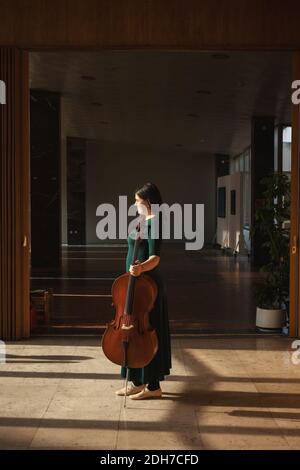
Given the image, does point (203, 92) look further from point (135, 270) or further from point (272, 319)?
point (135, 270)

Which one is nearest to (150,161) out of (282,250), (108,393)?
(282,250)

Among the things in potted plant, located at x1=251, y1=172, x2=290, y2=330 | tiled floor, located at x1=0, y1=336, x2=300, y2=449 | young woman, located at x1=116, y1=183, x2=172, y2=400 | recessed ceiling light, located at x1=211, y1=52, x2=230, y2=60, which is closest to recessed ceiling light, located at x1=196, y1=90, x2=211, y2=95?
recessed ceiling light, located at x1=211, y1=52, x2=230, y2=60

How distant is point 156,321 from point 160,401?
53 cm

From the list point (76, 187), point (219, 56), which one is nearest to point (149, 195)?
point (219, 56)

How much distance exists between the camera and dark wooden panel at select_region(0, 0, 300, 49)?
572 cm

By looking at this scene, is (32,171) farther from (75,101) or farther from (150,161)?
(150,161)

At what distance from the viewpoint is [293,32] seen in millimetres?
5773

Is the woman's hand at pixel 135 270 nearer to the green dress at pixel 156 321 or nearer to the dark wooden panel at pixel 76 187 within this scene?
the green dress at pixel 156 321

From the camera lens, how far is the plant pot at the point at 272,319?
6227mm

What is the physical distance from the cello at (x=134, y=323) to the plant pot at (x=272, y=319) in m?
2.66

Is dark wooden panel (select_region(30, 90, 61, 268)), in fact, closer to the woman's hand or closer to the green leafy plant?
the green leafy plant

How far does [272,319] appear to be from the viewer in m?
6.23

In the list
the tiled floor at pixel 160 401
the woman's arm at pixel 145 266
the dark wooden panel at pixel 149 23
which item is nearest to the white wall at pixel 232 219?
the dark wooden panel at pixel 149 23
